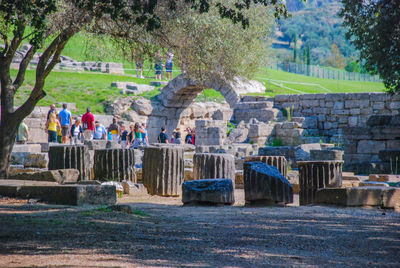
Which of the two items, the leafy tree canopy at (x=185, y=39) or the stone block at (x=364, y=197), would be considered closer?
the stone block at (x=364, y=197)

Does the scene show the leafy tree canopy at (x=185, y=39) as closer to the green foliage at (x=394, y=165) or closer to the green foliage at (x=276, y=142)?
the green foliage at (x=394, y=165)

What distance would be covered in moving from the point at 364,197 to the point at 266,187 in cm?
156

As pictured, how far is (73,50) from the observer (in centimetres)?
4669

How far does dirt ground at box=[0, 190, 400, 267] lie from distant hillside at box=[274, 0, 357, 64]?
109 m

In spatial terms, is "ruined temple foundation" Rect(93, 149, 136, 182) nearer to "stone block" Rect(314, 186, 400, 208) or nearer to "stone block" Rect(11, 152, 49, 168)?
"stone block" Rect(11, 152, 49, 168)

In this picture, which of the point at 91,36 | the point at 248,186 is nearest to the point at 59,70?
the point at 91,36

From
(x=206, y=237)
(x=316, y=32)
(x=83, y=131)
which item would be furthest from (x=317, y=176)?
(x=316, y=32)

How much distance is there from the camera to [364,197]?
8.55 meters

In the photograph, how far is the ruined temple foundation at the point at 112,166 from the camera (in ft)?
36.8

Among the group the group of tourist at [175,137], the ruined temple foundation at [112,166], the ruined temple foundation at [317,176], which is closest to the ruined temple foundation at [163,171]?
the ruined temple foundation at [112,166]

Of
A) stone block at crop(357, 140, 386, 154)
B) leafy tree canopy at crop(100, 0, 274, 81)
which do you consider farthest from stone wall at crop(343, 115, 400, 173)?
leafy tree canopy at crop(100, 0, 274, 81)

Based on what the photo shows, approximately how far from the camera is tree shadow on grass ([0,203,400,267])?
4672 mm

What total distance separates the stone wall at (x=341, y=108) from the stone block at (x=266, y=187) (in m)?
16.9

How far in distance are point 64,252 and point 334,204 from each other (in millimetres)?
Answer: 5272
